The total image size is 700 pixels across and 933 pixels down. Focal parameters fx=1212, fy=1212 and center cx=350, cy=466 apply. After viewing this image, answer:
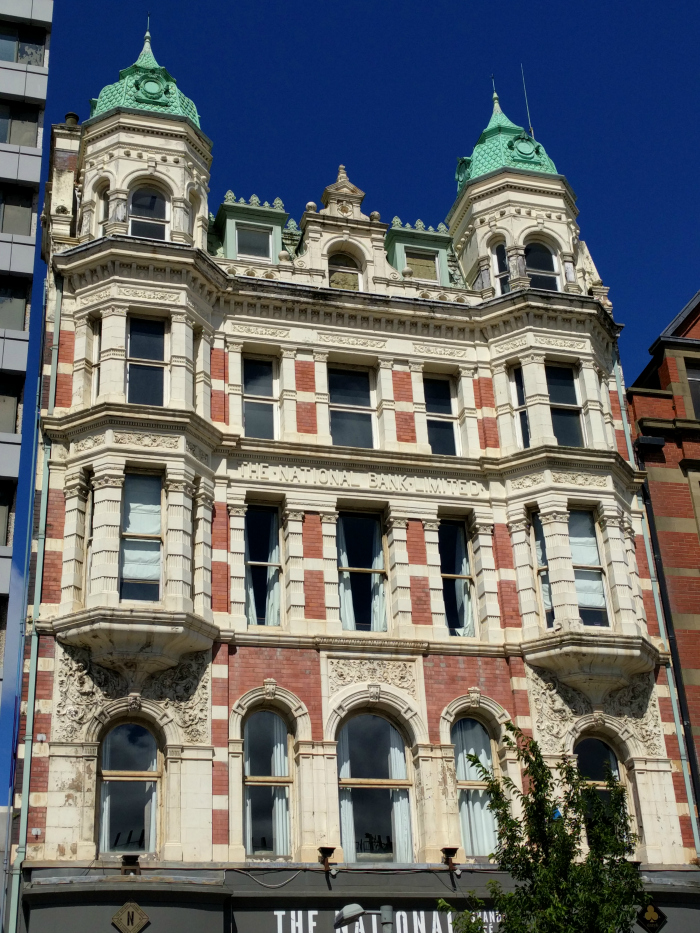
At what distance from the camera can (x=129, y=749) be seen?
24094 mm

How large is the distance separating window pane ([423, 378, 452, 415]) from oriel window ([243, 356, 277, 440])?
400 cm

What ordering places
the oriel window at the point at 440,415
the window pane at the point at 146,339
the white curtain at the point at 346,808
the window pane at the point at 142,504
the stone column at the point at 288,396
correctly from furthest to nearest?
1. the oriel window at the point at 440,415
2. the stone column at the point at 288,396
3. the window pane at the point at 146,339
4. the window pane at the point at 142,504
5. the white curtain at the point at 346,808

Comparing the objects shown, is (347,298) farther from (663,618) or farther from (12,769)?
(12,769)

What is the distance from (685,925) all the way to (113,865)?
11645mm

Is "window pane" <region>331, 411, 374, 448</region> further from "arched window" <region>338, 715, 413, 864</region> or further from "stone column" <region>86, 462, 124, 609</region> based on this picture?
"arched window" <region>338, 715, 413, 864</region>

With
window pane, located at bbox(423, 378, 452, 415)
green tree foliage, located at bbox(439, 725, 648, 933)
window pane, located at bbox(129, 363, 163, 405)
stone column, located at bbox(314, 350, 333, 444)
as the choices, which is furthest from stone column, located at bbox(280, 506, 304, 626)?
green tree foliage, located at bbox(439, 725, 648, 933)

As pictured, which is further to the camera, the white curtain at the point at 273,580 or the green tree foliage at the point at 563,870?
the white curtain at the point at 273,580

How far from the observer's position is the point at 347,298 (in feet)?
99.0

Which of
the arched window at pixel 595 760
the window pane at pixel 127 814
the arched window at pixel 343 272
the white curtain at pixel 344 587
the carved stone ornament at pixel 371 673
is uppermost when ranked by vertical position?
the arched window at pixel 343 272

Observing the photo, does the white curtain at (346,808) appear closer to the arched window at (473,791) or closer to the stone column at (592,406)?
the arched window at (473,791)

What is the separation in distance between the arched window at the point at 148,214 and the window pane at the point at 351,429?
20.1 ft

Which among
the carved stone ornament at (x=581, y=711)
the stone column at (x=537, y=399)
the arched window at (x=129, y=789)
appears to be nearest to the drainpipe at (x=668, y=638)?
the carved stone ornament at (x=581, y=711)

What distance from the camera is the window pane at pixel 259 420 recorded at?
2878 centimetres

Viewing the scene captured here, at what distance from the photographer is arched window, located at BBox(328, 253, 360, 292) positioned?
103ft
